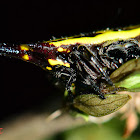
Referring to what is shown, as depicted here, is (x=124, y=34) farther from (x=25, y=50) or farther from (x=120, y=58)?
(x=25, y=50)

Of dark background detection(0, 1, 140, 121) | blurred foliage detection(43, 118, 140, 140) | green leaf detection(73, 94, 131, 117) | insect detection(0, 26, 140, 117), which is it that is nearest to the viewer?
green leaf detection(73, 94, 131, 117)

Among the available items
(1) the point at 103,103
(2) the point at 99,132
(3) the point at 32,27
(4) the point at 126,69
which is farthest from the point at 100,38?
(3) the point at 32,27

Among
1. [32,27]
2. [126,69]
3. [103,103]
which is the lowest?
[103,103]

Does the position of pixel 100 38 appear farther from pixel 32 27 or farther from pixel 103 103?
pixel 32 27

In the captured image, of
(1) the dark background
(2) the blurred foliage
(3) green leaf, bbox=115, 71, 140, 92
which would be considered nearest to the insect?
(3) green leaf, bbox=115, 71, 140, 92

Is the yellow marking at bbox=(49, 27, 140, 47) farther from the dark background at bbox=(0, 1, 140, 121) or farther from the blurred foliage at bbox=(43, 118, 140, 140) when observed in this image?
the dark background at bbox=(0, 1, 140, 121)

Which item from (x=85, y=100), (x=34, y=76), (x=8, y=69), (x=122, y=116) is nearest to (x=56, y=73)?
(x=85, y=100)
